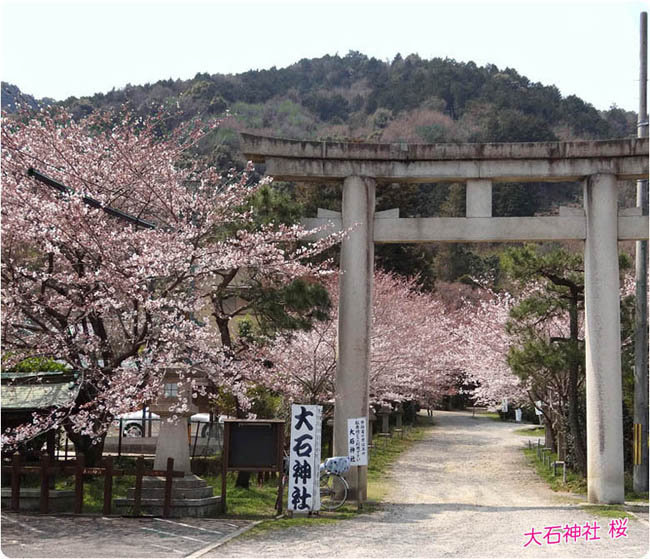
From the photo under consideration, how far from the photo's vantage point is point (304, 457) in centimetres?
1188

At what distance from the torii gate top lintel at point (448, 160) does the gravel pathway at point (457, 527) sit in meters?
5.73

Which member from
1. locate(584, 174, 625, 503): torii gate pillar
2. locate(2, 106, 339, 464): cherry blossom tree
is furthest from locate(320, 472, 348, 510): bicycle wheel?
locate(584, 174, 625, 503): torii gate pillar

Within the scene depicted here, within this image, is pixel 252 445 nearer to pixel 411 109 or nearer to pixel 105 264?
pixel 105 264

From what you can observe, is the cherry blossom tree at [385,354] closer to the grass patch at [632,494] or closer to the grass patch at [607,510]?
the grass patch at [607,510]

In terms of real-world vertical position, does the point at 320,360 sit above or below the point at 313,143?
below

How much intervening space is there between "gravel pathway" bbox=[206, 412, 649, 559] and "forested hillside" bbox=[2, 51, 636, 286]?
3185 centimetres

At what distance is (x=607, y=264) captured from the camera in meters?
13.7

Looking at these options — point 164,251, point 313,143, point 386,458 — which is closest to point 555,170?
point 313,143

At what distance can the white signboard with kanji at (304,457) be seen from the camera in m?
11.9

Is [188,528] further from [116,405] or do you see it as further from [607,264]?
[607,264]

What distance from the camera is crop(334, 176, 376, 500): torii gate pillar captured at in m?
13.7

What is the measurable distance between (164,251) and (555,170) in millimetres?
7112

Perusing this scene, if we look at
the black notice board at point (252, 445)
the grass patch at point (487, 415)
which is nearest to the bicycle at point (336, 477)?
the black notice board at point (252, 445)

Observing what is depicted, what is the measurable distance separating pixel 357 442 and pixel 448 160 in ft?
17.1
